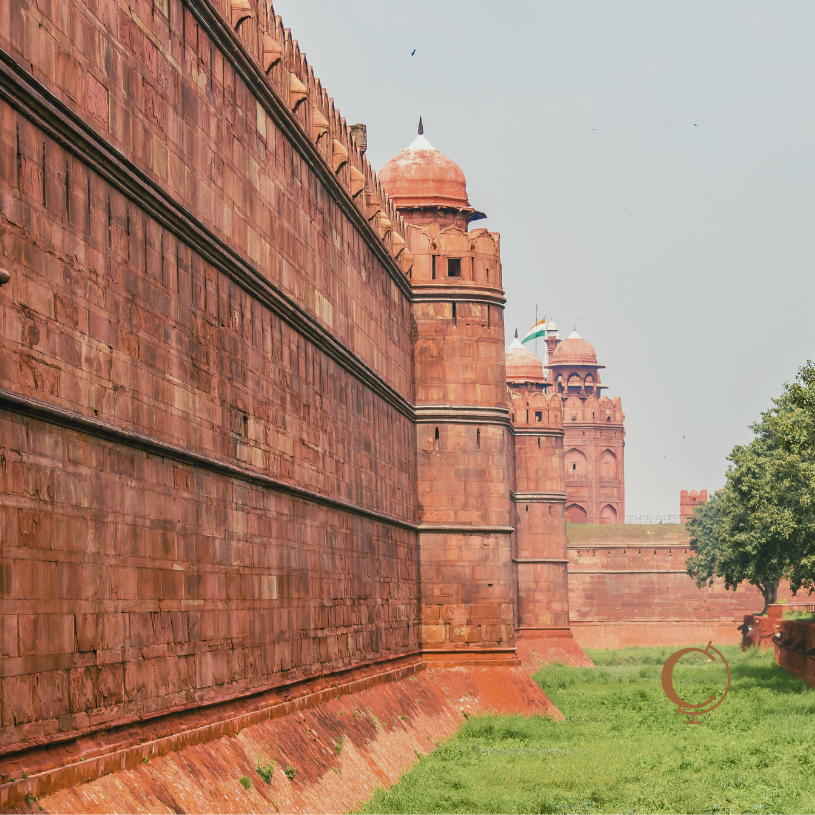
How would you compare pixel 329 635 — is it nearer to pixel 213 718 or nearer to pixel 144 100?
pixel 213 718

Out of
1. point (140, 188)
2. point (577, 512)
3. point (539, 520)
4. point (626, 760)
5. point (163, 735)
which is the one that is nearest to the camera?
point (163, 735)

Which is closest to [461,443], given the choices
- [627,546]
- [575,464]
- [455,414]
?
[455,414]

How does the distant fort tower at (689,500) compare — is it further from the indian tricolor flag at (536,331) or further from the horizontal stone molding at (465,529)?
the horizontal stone molding at (465,529)

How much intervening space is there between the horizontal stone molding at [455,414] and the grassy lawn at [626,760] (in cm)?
535

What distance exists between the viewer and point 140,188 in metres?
10.8

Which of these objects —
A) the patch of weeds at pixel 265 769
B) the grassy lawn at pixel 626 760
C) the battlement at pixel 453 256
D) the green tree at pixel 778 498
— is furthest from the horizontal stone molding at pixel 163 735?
the green tree at pixel 778 498

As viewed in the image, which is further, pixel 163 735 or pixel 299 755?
pixel 299 755

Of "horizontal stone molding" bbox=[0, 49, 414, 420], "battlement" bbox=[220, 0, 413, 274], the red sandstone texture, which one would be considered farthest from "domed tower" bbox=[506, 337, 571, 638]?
"horizontal stone molding" bbox=[0, 49, 414, 420]

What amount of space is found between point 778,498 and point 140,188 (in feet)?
70.4

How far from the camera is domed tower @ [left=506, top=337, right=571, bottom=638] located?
39.9 metres

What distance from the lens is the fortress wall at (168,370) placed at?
8875mm

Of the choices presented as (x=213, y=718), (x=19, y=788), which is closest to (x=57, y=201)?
(x=19, y=788)

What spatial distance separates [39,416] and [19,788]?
234 cm

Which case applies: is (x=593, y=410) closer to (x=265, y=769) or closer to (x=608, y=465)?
(x=608, y=465)
